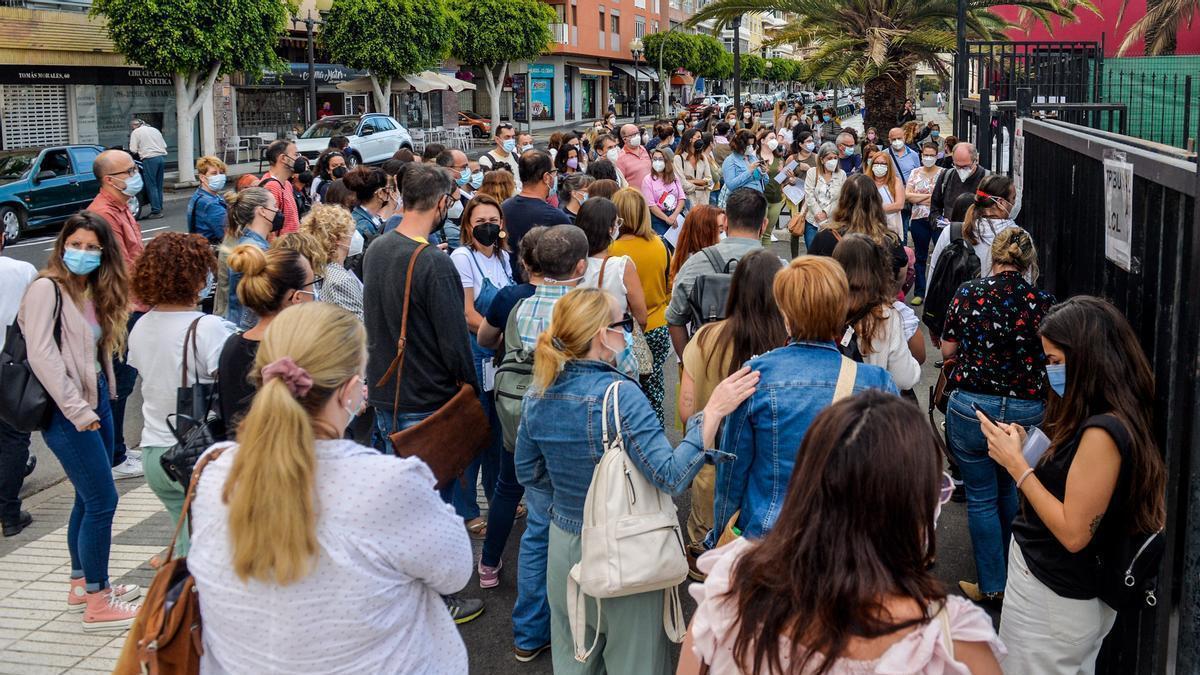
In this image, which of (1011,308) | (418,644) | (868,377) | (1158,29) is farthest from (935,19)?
(418,644)

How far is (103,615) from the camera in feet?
15.5

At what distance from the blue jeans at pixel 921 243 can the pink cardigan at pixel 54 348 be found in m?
7.99

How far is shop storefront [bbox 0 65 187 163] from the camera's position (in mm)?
26953

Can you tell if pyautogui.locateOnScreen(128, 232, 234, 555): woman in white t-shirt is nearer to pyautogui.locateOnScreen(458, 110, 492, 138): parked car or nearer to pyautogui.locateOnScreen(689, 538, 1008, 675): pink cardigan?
pyautogui.locateOnScreen(689, 538, 1008, 675): pink cardigan

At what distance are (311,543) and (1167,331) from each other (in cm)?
262

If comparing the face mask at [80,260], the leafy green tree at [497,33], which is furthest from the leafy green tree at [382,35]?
the face mask at [80,260]

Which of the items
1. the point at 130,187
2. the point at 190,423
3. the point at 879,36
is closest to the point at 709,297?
the point at 190,423

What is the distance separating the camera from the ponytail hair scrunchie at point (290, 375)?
230 centimetres

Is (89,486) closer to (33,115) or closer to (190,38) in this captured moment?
(190,38)

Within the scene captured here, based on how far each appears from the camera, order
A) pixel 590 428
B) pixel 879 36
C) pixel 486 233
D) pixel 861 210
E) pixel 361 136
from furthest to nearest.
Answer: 1. pixel 361 136
2. pixel 879 36
3. pixel 861 210
4. pixel 486 233
5. pixel 590 428

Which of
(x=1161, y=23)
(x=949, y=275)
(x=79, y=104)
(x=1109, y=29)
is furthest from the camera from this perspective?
(x=79, y=104)

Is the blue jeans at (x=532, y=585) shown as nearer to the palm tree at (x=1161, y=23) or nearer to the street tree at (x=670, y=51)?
the palm tree at (x=1161, y=23)

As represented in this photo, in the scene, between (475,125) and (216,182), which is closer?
(216,182)

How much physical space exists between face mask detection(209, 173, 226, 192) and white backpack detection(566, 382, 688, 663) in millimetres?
5878
